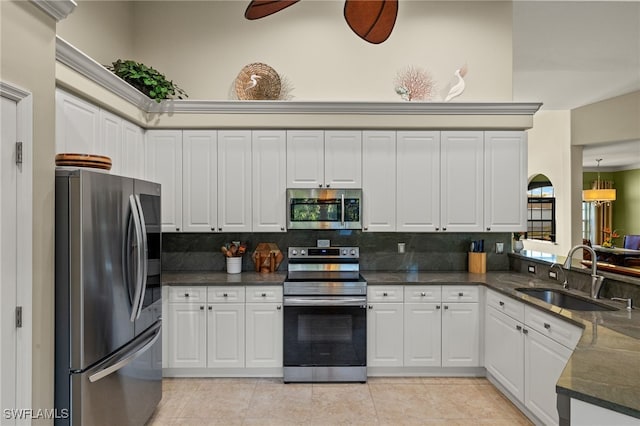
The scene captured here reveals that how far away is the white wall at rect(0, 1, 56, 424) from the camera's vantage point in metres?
1.84

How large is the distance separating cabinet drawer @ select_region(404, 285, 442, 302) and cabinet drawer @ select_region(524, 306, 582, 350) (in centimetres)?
85

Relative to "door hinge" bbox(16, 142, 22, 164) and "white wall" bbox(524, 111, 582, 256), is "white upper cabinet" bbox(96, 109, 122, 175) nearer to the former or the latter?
"door hinge" bbox(16, 142, 22, 164)

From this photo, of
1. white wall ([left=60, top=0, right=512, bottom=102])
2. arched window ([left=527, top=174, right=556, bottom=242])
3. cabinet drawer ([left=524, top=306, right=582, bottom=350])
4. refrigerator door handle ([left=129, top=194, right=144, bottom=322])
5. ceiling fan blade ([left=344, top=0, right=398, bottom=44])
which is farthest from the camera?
arched window ([left=527, top=174, right=556, bottom=242])

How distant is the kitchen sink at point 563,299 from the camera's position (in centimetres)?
278

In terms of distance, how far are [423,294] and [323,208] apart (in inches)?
48.7

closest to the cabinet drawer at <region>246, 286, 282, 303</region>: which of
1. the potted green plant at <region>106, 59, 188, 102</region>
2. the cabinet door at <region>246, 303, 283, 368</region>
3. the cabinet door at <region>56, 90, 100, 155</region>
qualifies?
the cabinet door at <region>246, 303, 283, 368</region>

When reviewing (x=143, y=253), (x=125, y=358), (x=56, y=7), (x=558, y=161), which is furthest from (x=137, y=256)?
(x=558, y=161)

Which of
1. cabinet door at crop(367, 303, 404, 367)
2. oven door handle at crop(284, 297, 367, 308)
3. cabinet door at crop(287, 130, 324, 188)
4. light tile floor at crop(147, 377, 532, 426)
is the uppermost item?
cabinet door at crop(287, 130, 324, 188)

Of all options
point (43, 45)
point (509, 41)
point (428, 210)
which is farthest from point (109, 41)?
point (509, 41)

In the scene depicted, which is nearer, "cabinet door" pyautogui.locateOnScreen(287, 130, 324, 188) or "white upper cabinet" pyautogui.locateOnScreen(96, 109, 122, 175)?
"white upper cabinet" pyautogui.locateOnScreen(96, 109, 122, 175)

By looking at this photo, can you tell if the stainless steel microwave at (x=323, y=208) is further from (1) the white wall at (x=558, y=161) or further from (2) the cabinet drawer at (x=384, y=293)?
(1) the white wall at (x=558, y=161)

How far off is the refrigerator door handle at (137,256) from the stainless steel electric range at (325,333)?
1.33 meters

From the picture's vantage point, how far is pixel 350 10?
3.24m

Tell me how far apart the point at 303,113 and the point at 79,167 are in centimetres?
208
